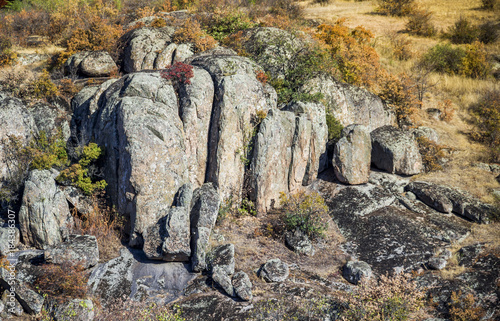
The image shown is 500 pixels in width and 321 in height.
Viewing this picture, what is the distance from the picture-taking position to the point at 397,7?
38250mm

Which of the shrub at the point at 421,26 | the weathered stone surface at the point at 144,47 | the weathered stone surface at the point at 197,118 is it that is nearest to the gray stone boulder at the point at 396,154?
the weathered stone surface at the point at 197,118

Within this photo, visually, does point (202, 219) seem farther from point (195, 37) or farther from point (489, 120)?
point (489, 120)

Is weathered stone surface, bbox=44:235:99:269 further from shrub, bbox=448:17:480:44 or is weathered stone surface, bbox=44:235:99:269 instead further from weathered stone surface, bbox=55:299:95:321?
shrub, bbox=448:17:480:44

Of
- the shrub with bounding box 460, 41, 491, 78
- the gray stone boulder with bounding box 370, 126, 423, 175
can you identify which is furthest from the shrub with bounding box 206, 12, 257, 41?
the shrub with bounding box 460, 41, 491, 78

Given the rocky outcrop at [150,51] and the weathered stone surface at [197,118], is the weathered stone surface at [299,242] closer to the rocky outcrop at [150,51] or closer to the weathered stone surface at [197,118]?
the weathered stone surface at [197,118]

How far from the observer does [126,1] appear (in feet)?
94.9

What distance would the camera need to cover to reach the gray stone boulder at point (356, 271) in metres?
12.8

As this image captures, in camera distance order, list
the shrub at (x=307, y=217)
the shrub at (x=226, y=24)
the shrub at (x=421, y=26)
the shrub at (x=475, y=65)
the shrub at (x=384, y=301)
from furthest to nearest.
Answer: the shrub at (x=421, y=26) < the shrub at (x=475, y=65) < the shrub at (x=226, y=24) < the shrub at (x=307, y=217) < the shrub at (x=384, y=301)

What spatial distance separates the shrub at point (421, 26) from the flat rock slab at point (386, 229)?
24.8 m

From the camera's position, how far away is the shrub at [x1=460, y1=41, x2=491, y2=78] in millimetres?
27844

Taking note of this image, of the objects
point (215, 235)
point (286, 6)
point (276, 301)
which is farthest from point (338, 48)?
point (276, 301)

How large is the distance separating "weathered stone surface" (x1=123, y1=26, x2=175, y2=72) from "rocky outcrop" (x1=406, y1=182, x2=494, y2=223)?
52.8 feet

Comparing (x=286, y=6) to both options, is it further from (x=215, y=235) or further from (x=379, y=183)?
(x=215, y=235)

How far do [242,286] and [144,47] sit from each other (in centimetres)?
1593
